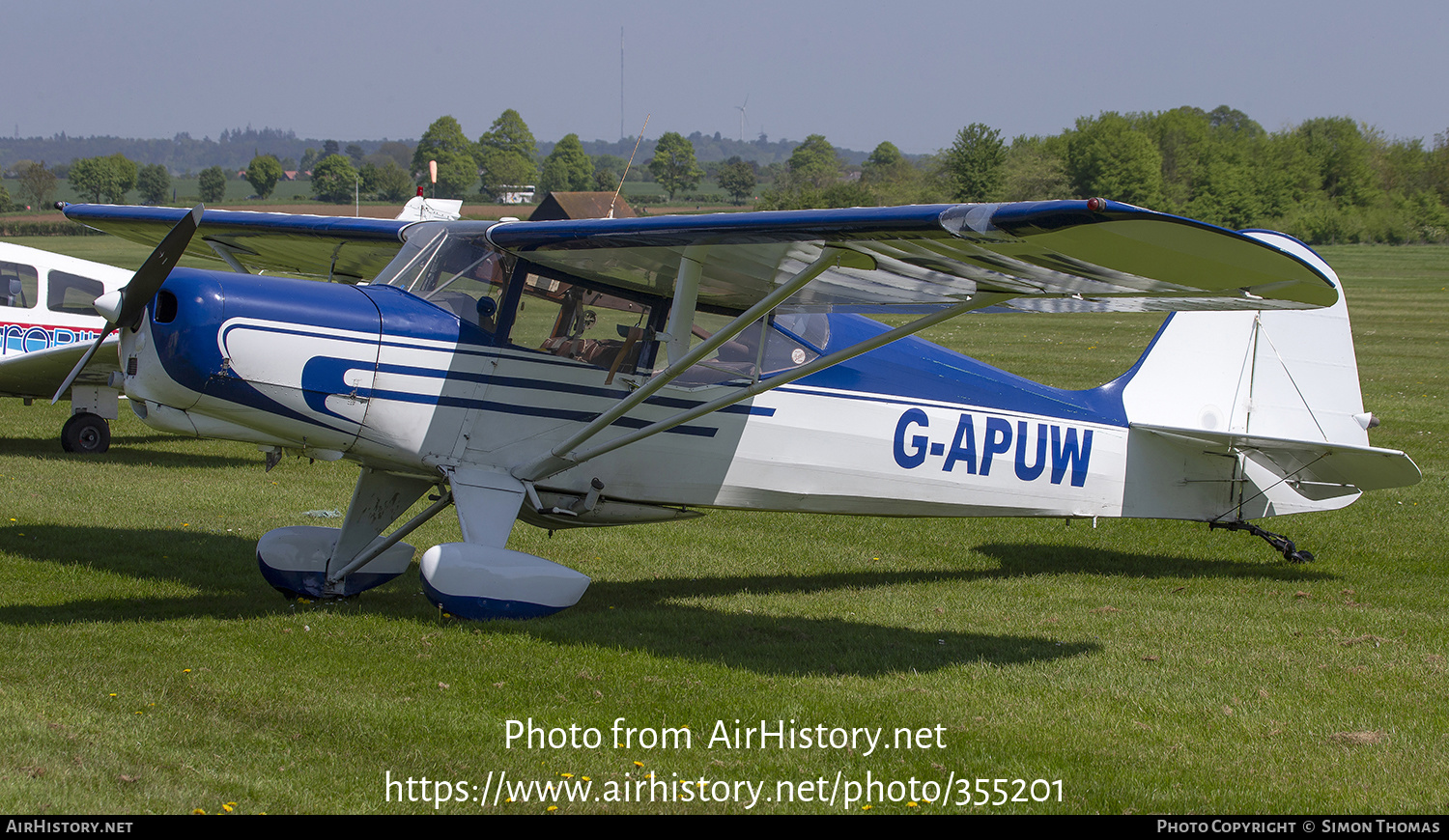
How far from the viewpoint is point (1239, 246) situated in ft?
14.2

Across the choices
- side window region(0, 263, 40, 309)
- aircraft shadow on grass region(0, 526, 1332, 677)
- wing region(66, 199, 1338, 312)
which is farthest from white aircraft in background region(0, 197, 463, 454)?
wing region(66, 199, 1338, 312)

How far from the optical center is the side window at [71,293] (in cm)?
1314

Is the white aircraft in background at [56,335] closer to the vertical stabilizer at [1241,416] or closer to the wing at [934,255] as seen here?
the wing at [934,255]

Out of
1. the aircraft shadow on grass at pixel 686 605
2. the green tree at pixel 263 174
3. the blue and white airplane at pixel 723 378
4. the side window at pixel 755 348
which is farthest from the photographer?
the green tree at pixel 263 174

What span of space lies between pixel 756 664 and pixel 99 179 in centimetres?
11841

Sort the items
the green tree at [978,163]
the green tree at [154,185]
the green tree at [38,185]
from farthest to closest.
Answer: the green tree at [154,185], the green tree at [38,185], the green tree at [978,163]

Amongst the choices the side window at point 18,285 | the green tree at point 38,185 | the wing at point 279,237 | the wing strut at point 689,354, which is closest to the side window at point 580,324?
the wing strut at point 689,354

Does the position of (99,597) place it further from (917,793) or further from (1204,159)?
(1204,159)

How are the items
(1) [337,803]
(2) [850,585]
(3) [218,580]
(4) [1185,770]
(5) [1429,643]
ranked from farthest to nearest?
(2) [850,585], (3) [218,580], (5) [1429,643], (4) [1185,770], (1) [337,803]

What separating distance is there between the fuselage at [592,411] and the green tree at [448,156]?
3050 inches

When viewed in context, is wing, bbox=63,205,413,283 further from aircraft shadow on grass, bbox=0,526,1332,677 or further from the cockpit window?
aircraft shadow on grass, bbox=0,526,1332,677

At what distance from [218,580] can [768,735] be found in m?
4.32

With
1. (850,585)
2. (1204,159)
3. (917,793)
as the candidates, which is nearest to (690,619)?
(850,585)

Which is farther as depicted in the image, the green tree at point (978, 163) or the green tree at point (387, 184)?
the green tree at point (387, 184)
